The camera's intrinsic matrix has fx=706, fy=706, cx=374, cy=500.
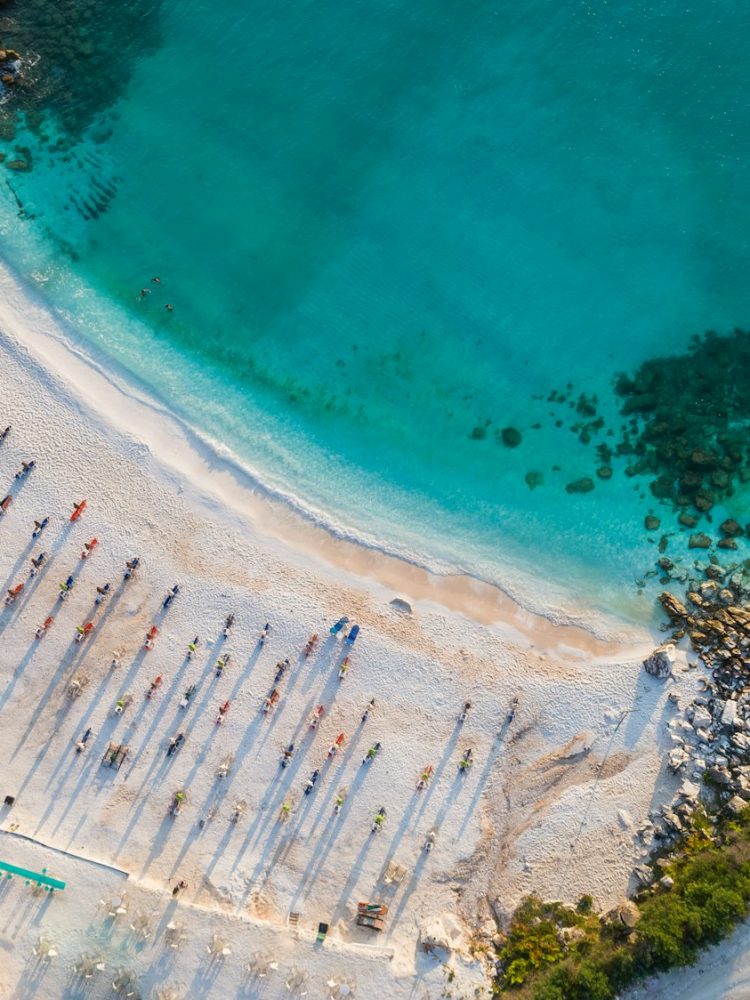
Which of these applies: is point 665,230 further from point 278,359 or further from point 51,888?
point 51,888

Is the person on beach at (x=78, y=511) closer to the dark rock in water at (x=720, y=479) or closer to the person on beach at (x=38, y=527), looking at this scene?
the person on beach at (x=38, y=527)

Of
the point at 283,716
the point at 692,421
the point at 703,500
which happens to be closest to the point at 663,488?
the point at 703,500

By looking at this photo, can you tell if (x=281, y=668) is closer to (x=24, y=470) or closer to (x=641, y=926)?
(x=24, y=470)

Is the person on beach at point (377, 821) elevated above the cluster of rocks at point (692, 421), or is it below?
below

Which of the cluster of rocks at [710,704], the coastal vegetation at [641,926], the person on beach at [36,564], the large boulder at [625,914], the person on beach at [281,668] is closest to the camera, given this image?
the coastal vegetation at [641,926]

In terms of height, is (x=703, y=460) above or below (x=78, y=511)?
above

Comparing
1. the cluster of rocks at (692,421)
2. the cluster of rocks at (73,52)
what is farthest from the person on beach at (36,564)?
the cluster of rocks at (692,421)

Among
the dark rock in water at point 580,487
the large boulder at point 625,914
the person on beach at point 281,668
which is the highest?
the dark rock in water at point 580,487

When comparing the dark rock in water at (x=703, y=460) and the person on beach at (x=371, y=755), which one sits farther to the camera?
the dark rock in water at (x=703, y=460)

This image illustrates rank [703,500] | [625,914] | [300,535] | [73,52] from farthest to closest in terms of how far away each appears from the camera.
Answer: [73,52] → [703,500] → [300,535] → [625,914]
